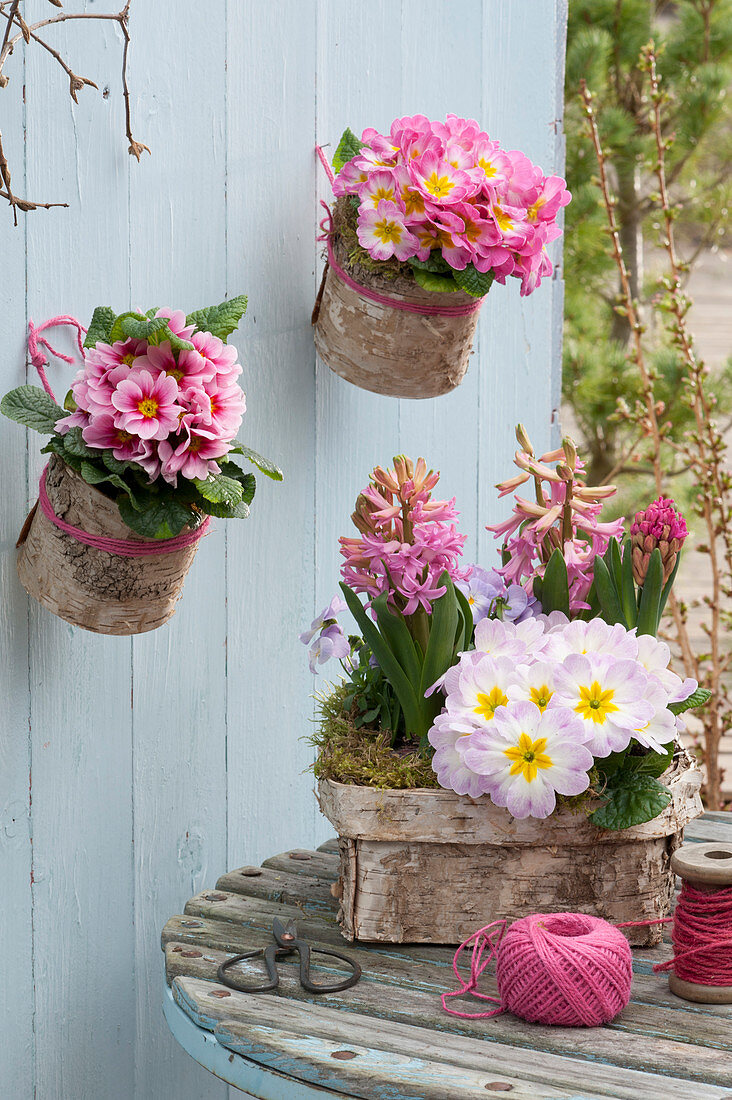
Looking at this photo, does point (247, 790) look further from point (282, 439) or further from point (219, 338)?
point (219, 338)

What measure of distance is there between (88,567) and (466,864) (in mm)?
416

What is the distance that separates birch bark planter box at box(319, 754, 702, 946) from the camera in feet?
3.34

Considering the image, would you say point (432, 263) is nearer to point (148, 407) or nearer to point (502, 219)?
point (502, 219)

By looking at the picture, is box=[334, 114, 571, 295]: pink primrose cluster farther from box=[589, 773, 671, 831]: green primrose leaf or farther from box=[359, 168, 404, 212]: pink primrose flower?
box=[589, 773, 671, 831]: green primrose leaf

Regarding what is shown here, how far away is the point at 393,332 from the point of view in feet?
4.09

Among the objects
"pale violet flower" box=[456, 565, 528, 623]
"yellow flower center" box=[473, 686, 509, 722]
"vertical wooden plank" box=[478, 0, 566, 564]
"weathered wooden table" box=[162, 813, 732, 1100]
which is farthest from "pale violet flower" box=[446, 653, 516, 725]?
"vertical wooden plank" box=[478, 0, 566, 564]

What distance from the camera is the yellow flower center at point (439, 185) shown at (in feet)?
3.77

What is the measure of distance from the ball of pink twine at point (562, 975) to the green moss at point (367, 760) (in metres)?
0.17

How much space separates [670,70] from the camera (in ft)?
10.5

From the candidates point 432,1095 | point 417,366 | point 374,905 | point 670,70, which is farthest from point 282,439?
point 670,70

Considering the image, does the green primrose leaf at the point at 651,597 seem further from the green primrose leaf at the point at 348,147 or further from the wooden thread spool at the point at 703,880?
the green primrose leaf at the point at 348,147

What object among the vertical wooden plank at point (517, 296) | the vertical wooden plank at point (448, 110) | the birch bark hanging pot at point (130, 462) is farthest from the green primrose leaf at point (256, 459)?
the vertical wooden plank at point (517, 296)

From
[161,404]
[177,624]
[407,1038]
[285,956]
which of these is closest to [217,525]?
[177,624]

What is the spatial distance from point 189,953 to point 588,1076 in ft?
1.19
